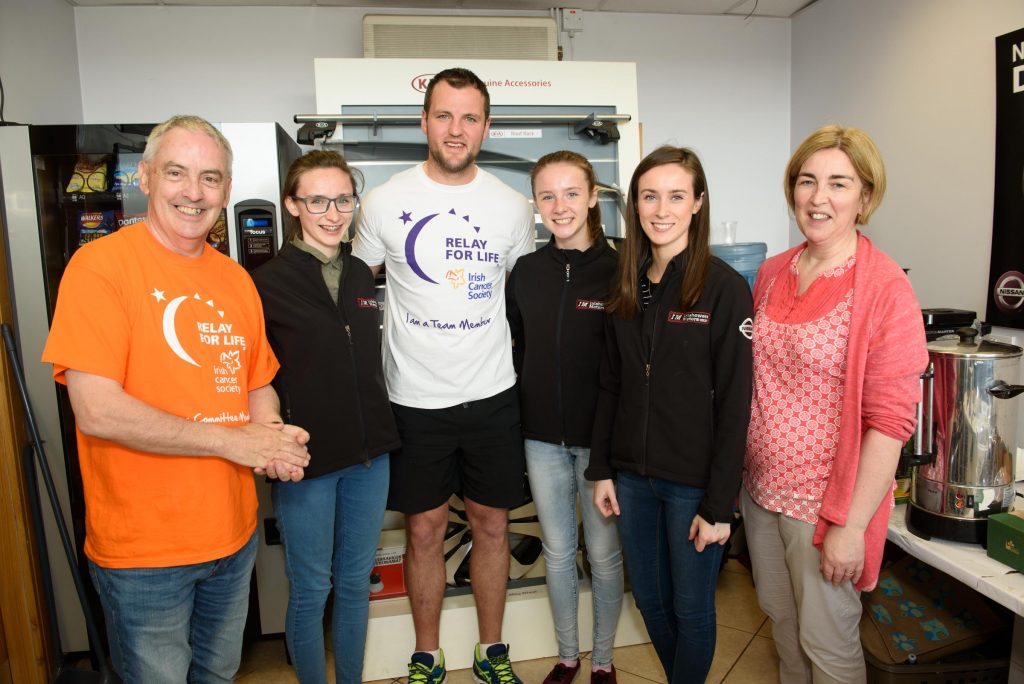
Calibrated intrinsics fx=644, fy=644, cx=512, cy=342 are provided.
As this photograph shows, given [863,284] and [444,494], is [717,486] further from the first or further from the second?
[444,494]

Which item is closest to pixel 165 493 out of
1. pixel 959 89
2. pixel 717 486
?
pixel 717 486

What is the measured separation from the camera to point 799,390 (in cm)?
131

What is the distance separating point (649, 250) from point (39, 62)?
2473mm

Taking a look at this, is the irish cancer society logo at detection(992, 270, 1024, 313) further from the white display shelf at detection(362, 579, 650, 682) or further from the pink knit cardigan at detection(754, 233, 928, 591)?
the white display shelf at detection(362, 579, 650, 682)

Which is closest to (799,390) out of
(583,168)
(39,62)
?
(583,168)

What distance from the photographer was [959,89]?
2371 mm

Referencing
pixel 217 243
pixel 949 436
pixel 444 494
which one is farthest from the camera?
pixel 217 243

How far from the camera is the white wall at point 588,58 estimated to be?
281cm

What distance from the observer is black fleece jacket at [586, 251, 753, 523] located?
1.34 m

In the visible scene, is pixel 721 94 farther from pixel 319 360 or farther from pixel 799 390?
pixel 319 360

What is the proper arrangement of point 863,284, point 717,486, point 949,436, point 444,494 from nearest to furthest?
point 863,284 < point 717,486 < point 949,436 < point 444,494

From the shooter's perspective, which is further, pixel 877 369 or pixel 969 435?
pixel 969 435

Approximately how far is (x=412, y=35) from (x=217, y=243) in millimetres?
1135

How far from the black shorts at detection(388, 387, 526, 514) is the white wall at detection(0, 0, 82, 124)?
6.20 feet
